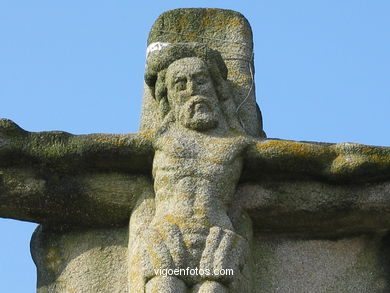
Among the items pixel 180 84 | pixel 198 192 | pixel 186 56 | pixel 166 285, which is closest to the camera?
pixel 166 285

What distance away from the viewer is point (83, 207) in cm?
843

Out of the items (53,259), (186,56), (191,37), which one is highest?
(191,37)

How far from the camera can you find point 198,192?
26.5 ft

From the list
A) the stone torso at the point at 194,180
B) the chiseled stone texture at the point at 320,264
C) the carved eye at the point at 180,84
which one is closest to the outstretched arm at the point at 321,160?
the stone torso at the point at 194,180

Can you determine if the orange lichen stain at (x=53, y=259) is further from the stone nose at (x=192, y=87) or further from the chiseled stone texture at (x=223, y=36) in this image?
the stone nose at (x=192, y=87)

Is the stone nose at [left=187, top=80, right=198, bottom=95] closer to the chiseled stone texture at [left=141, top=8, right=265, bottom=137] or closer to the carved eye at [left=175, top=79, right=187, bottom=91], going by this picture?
the carved eye at [left=175, top=79, right=187, bottom=91]

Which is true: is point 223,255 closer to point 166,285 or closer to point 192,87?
point 166,285

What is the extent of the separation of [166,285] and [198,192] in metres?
0.65

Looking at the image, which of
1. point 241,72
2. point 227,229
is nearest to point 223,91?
point 241,72

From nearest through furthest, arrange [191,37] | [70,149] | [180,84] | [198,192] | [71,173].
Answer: [198,192], [70,149], [71,173], [180,84], [191,37]

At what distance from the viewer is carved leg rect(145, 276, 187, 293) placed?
25.3 feet

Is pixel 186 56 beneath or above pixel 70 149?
above

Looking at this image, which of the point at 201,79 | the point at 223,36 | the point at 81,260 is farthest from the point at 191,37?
the point at 81,260

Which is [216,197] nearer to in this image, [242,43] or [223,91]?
[223,91]
